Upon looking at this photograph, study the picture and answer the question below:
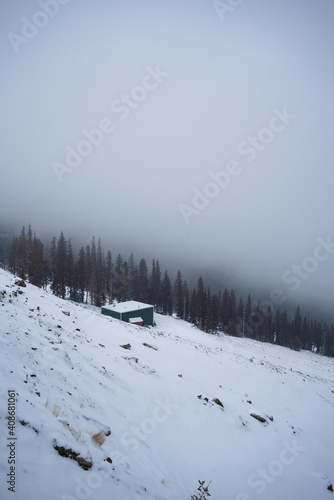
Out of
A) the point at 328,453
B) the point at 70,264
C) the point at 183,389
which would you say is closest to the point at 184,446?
the point at 183,389

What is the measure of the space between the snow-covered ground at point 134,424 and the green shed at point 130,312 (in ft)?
84.0

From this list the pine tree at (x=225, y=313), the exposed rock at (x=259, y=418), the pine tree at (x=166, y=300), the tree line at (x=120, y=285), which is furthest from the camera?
the pine tree at (x=225, y=313)

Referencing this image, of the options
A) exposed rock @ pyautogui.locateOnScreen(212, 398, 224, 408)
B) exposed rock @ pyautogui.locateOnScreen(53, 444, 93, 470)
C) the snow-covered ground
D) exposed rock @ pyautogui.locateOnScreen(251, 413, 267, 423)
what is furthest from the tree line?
exposed rock @ pyautogui.locateOnScreen(53, 444, 93, 470)

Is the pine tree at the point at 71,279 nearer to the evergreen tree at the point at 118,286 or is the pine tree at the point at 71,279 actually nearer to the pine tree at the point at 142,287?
the evergreen tree at the point at 118,286

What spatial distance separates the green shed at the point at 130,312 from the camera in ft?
132

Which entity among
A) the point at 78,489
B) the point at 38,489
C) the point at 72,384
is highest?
the point at 38,489

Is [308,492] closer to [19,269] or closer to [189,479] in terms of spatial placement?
[189,479]

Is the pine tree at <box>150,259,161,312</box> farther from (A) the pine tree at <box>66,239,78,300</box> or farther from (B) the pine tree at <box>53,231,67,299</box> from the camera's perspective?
(B) the pine tree at <box>53,231,67,299</box>

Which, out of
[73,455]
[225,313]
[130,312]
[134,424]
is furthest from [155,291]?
[73,455]

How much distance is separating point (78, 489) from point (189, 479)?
4.19 metres

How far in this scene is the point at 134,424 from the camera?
743 cm

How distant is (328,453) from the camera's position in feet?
35.7

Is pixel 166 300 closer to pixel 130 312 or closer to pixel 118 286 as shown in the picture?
pixel 118 286

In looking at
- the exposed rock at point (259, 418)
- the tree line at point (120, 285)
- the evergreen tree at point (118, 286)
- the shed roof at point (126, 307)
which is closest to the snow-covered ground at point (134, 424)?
the exposed rock at point (259, 418)
